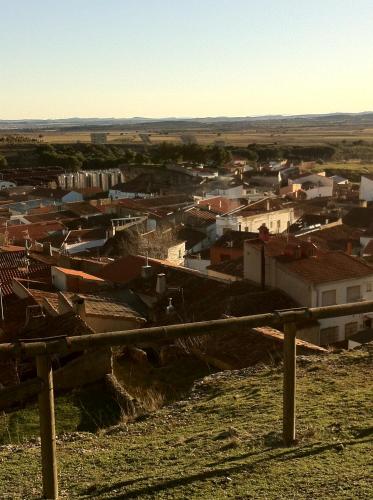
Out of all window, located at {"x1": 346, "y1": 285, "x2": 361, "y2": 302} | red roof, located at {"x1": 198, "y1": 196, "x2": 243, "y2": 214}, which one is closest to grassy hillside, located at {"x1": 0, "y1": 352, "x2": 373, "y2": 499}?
window, located at {"x1": 346, "y1": 285, "x2": 361, "y2": 302}

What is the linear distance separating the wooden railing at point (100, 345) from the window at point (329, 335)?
16053 mm

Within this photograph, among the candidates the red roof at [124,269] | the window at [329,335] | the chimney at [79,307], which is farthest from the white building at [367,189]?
the chimney at [79,307]

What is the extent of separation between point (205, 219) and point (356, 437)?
41.8m

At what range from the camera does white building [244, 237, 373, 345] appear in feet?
71.6

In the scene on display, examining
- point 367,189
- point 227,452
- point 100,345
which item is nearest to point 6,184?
point 367,189

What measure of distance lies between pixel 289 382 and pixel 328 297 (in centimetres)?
1823

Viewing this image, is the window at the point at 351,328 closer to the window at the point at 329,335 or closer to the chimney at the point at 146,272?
the window at the point at 329,335

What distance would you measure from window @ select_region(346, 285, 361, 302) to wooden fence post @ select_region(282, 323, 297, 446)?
61.4ft

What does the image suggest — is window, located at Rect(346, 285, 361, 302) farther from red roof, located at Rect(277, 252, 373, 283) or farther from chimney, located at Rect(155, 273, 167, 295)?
chimney, located at Rect(155, 273, 167, 295)

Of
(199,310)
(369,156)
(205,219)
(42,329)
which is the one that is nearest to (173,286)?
(199,310)

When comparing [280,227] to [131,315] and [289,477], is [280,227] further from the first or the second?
[289,477]

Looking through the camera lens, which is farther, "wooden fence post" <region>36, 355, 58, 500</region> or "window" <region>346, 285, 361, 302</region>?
"window" <region>346, 285, 361, 302</region>

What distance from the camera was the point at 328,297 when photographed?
22656mm

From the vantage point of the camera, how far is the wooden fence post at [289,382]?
15.6 ft
